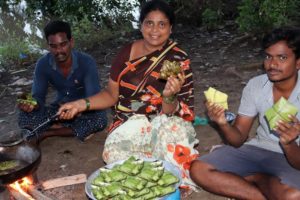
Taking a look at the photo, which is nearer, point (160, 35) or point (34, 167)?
point (34, 167)

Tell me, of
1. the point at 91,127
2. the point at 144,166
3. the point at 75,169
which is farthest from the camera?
the point at 91,127

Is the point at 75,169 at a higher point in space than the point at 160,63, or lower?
lower

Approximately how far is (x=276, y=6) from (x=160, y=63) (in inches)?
184

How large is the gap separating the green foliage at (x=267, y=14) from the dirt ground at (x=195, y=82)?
0.90ft

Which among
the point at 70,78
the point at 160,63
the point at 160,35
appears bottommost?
the point at 70,78

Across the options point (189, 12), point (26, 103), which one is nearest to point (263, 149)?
point (26, 103)

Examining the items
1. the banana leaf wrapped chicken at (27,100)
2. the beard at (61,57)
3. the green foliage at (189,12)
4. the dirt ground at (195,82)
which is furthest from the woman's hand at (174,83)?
the green foliage at (189,12)

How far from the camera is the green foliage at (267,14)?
7.34m

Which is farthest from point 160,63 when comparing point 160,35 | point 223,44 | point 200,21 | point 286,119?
point 200,21

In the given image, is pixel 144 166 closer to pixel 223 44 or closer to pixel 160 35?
pixel 160 35

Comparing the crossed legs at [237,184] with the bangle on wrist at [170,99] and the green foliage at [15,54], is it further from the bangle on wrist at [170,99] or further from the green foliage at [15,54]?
the green foliage at [15,54]

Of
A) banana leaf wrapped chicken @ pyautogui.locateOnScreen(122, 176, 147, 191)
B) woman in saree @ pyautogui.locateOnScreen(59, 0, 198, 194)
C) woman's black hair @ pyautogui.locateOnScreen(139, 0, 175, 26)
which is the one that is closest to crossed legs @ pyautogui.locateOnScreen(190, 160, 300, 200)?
woman in saree @ pyautogui.locateOnScreen(59, 0, 198, 194)

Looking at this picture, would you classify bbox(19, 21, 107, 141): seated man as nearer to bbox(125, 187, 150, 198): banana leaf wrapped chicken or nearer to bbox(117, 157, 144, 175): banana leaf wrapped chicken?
bbox(117, 157, 144, 175): banana leaf wrapped chicken

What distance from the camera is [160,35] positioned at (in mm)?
3398
